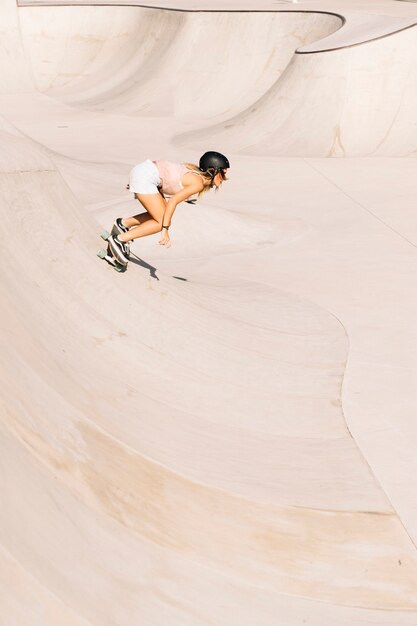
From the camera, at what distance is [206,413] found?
626 cm

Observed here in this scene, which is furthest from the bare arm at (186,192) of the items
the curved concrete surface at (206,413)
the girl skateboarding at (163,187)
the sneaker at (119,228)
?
the curved concrete surface at (206,413)

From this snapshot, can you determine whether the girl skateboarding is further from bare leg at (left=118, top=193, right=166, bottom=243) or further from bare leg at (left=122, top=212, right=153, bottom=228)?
bare leg at (left=122, top=212, right=153, bottom=228)

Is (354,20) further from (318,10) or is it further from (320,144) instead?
(320,144)

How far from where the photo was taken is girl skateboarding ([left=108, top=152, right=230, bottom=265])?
22.6 ft

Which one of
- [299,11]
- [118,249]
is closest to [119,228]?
[118,249]

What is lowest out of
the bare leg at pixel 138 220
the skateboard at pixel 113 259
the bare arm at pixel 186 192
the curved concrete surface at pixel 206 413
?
the curved concrete surface at pixel 206 413

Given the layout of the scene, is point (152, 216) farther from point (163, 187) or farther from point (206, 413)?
point (206, 413)

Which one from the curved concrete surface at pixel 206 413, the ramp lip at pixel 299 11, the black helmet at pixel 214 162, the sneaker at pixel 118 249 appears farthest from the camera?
the ramp lip at pixel 299 11

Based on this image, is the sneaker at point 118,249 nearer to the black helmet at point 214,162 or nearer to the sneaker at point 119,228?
the sneaker at point 119,228

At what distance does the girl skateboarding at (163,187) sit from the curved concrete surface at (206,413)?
11.0 inches

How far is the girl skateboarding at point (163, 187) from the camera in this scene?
22.6 ft

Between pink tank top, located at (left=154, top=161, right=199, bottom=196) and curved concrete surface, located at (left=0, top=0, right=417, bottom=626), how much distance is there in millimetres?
737

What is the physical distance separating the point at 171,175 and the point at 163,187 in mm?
126

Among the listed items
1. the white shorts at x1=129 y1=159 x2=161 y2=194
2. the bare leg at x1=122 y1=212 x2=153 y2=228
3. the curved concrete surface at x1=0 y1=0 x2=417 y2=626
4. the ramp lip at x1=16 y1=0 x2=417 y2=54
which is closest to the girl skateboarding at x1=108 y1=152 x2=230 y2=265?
the white shorts at x1=129 y1=159 x2=161 y2=194
